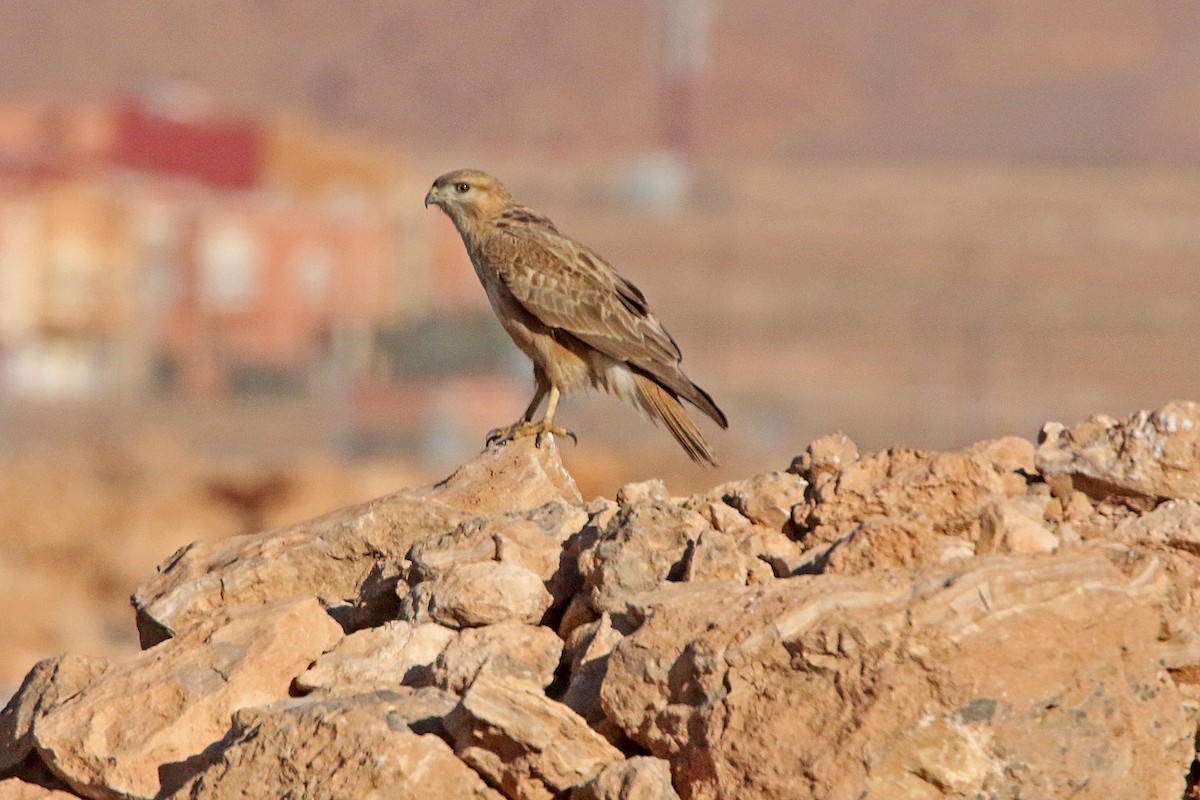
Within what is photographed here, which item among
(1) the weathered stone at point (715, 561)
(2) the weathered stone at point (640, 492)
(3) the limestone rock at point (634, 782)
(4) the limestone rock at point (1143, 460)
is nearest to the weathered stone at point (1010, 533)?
(4) the limestone rock at point (1143, 460)

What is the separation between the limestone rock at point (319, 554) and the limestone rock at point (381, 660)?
0.68m

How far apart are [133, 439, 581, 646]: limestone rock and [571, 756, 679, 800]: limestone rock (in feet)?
5.69

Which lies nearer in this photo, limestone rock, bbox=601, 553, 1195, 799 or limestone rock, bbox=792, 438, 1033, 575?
limestone rock, bbox=601, 553, 1195, 799

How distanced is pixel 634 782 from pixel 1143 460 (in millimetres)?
1800

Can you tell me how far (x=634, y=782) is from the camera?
13.3 feet

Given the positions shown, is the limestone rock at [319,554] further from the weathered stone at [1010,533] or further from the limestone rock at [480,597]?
the weathered stone at [1010,533]

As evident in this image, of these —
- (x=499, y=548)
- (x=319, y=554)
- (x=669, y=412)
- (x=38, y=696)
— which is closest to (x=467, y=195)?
(x=669, y=412)

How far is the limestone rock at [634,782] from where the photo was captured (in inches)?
160

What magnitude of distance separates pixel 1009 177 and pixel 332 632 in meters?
91.5

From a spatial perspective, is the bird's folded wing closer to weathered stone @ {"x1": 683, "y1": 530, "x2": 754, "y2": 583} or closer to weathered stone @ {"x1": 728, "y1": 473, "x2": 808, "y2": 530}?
weathered stone @ {"x1": 728, "y1": 473, "x2": 808, "y2": 530}

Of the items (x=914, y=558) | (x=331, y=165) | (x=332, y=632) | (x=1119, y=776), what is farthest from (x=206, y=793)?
(x=331, y=165)

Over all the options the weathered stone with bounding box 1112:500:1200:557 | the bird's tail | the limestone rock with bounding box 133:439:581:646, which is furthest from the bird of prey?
the weathered stone with bounding box 1112:500:1200:557

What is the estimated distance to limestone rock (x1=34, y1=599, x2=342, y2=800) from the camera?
489 centimetres

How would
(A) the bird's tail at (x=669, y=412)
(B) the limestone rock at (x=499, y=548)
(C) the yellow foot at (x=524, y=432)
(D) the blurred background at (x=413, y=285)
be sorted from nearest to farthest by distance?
(B) the limestone rock at (x=499, y=548) → (C) the yellow foot at (x=524, y=432) → (A) the bird's tail at (x=669, y=412) → (D) the blurred background at (x=413, y=285)
